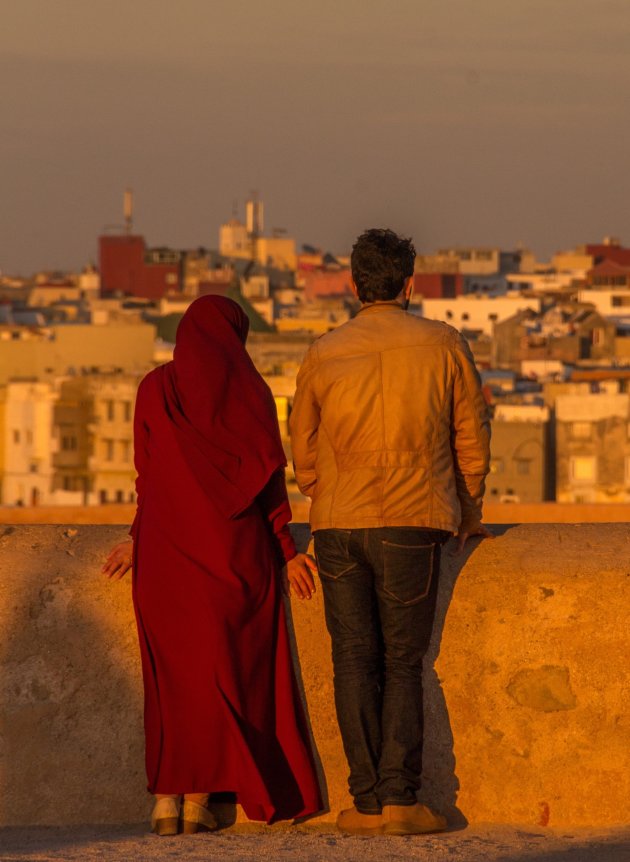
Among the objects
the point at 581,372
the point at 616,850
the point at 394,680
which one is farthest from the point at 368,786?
the point at 581,372

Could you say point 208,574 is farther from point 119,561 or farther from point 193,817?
point 193,817

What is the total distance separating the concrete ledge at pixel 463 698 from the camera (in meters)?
5.27

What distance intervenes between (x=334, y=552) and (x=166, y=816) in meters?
0.74

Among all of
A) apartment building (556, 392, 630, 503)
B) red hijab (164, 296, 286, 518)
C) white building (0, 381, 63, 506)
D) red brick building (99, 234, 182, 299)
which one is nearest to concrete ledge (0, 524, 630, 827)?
red hijab (164, 296, 286, 518)

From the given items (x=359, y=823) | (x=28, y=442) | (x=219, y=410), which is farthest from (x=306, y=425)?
(x=28, y=442)

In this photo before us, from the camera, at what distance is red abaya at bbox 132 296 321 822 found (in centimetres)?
508

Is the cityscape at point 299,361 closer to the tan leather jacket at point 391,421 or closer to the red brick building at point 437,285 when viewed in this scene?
the red brick building at point 437,285

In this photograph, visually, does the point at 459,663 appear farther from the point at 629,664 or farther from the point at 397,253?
the point at 397,253

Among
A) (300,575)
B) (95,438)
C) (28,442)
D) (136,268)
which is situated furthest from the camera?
(136,268)

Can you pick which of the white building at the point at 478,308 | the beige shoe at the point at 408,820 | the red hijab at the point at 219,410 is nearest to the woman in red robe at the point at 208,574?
the red hijab at the point at 219,410

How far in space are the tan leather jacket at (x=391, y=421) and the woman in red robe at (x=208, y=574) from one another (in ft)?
0.45

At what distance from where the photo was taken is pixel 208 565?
16.7 ft

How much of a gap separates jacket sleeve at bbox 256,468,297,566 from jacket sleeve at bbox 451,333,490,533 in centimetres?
41

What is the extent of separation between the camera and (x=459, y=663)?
529cm
